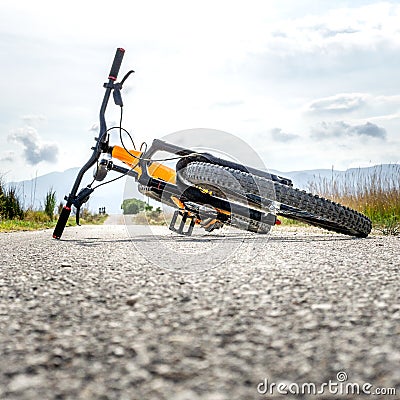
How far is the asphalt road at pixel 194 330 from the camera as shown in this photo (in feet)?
3.69

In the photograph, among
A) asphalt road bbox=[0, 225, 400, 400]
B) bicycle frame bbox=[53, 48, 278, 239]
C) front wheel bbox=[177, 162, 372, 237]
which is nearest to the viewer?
asphalt road bbox=[0, 225, 400, 400]

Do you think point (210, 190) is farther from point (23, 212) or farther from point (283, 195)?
point (23, 212)

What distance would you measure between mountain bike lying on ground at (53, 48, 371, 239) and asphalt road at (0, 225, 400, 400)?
2.03m

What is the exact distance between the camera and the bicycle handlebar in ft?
18.7

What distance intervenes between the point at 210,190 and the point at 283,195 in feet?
2.15

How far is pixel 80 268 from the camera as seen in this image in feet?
8.61

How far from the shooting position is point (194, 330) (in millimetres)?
1443

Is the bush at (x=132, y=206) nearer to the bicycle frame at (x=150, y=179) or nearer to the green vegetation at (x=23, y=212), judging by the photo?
the bicycle frame at (x=150, y=179)

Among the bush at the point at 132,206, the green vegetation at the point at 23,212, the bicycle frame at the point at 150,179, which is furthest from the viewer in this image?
the green vegetation at the point at 23,212

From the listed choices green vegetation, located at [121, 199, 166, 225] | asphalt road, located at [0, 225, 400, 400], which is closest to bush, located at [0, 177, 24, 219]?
green vegetation, located at [121, 199, 166, 225]

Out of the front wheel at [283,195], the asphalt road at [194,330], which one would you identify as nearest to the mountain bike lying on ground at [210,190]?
the front wheel at [283,195]

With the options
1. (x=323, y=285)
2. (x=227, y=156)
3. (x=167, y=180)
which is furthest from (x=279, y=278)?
(x=167, y=180)

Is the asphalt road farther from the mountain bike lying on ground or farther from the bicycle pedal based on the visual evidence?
the bicycle pedal

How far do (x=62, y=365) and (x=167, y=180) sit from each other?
419cm
